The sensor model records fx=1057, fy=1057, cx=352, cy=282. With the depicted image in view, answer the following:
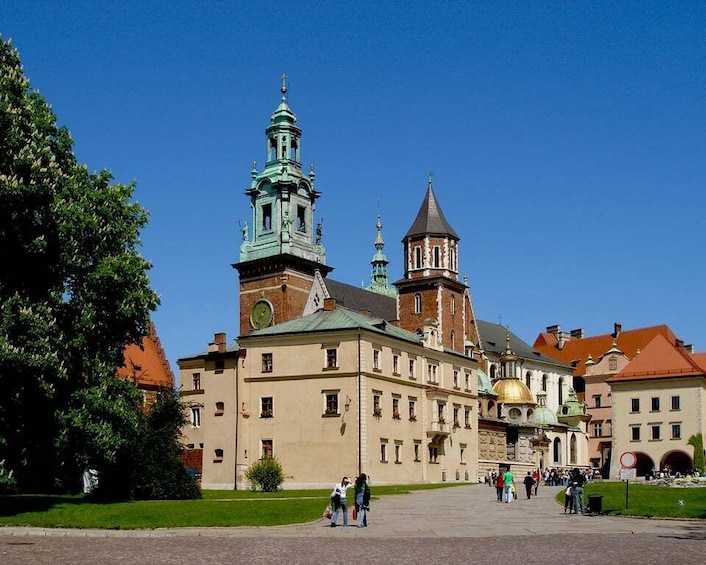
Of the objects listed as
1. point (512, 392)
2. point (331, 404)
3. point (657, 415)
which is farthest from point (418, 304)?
point (331, 404)

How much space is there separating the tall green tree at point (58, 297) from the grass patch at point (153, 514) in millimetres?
1805

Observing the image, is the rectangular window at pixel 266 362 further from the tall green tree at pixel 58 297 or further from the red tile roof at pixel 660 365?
the red tile roof at pixel 660 365

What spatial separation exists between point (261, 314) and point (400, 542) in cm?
7217

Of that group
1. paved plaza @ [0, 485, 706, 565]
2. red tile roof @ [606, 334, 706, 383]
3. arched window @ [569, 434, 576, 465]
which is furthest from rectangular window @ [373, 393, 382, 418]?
arched window @ [569, 434, 576, 465]

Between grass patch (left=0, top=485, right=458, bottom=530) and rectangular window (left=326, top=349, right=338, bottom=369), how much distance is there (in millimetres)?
24479

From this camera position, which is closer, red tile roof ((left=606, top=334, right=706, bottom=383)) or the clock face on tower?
red tile roof ((left=606, top=334, right=706, bottom=383))

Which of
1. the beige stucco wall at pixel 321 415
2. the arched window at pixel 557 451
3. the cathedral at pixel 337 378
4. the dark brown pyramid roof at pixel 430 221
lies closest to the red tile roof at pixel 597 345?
the arched window at pixel 557 451

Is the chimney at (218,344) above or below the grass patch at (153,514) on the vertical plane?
above

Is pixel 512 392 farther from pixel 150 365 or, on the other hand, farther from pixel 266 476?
pixel 266 476

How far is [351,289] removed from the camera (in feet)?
357

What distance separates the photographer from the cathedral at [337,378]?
68812 millimetres

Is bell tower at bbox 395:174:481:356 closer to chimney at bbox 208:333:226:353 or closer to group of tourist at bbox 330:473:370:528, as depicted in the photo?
chimney at bbox 208:333:226:353

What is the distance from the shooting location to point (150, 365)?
3784 inches

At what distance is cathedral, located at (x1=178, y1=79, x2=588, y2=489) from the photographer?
68812 mm
